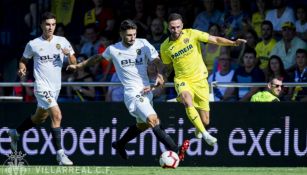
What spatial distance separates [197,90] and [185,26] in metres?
3.86

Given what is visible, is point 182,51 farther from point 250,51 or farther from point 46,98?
point 250,51

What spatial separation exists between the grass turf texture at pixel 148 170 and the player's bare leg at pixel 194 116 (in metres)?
0.54

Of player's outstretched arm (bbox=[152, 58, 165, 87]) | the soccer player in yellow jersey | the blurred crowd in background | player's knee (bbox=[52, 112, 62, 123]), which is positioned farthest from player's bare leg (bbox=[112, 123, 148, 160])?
the blurred crowd in background

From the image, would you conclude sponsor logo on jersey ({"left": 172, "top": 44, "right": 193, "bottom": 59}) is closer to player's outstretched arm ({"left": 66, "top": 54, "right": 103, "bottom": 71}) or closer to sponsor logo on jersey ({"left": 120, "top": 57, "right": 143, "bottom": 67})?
sponsor logo on jersey ({"left": 120, "top": 57, "right": 143, "bottom": 67})

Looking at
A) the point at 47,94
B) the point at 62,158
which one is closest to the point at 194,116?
the point at 62,158

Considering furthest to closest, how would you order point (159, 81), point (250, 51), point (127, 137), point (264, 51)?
point (264, 51) < point (250, 51) < point (127, 137) < point (159, 81)

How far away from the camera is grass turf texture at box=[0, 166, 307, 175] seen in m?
16.4

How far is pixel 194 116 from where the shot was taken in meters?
17.3

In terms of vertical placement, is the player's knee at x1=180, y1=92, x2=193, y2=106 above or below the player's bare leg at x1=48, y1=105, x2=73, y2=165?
above

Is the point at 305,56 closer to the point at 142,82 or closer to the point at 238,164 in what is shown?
the point at 238,164

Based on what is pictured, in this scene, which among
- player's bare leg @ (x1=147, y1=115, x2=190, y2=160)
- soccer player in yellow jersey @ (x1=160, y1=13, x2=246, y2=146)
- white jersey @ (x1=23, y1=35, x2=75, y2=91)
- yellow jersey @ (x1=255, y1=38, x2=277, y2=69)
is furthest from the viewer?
yellow jersey @ (x1=255, y1=38, x2=277, y2=69)

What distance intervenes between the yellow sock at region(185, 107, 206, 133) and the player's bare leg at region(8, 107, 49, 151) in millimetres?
2319

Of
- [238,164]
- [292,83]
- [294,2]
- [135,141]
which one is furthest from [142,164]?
[294,2]

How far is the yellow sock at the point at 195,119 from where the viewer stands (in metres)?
17.3
